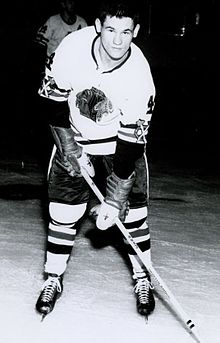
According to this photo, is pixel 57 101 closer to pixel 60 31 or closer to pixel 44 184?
pixel 44 184

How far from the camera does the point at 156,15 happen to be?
45.4 feet

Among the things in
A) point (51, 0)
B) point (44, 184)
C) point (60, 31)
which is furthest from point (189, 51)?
point (44, 184)

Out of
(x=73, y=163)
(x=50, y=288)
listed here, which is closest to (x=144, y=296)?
(x=50, y=288)

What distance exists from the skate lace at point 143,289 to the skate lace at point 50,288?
1.39 feet

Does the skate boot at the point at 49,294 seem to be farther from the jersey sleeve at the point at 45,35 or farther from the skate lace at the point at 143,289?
the jersey sleeve at the point at 45,35

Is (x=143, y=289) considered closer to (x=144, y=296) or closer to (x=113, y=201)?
(x=144, y=296)

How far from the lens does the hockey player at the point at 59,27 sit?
22.6 ft

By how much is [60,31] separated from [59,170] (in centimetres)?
398

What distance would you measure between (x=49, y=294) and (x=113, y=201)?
0.62m

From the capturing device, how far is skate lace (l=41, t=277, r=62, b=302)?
3.25m

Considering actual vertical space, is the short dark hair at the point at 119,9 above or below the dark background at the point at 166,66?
above

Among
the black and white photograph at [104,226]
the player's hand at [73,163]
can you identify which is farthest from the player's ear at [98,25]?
the player's hand at [73,163]

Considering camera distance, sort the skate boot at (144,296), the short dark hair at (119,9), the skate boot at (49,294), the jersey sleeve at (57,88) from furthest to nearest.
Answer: the skate boot at (144,296) → the skate boot at (49,294) → the jersey sleeve at (57,88) → the short dark hair at (119,9)

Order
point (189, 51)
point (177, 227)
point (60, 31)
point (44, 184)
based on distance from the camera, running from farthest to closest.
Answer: point (189, 51)
point (60, 31)
point (44, 184)
point (177, 227)
